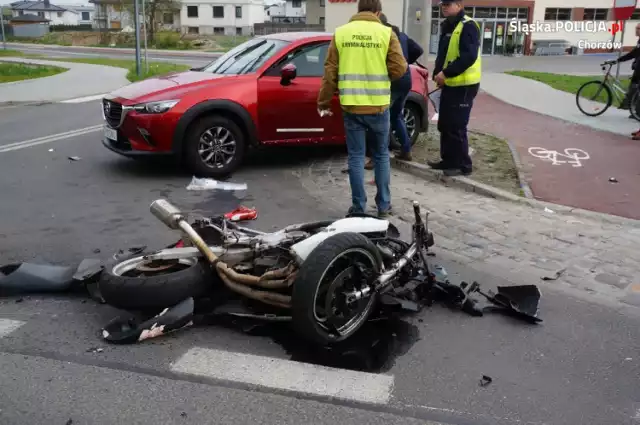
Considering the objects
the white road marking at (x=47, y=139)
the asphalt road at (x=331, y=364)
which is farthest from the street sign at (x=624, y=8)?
the asphalt road at (x=331, y=364)

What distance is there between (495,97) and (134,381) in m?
16.6

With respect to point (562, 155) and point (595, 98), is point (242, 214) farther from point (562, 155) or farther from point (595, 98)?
point (595, 98)

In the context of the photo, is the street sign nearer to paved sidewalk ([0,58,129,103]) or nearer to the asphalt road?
the asphalt road

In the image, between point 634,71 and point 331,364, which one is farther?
point 634,71

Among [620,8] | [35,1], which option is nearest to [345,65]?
[620,8]

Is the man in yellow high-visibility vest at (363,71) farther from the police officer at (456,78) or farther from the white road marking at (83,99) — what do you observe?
the white road marking at (83,99)

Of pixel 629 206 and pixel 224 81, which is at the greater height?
pixel 224 81

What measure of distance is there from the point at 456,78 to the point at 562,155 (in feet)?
10.1

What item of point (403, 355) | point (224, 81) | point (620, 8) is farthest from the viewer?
point (620, 8)

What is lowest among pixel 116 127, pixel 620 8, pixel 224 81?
pixel 116 127

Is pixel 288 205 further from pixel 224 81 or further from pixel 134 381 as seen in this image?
pixel 134 381

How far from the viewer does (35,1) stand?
114 meters

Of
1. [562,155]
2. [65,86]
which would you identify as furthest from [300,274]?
[65,86]

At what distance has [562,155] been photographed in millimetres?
9984
